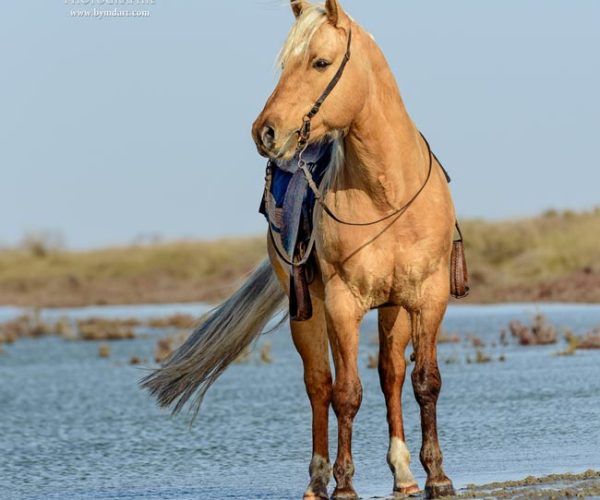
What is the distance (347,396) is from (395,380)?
2.34 ft


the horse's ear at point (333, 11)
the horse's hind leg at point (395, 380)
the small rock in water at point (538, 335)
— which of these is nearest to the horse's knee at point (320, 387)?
the horse's hind leg at point (395, 380)

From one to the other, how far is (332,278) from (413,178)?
0.63m

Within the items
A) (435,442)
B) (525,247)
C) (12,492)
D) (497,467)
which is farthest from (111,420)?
(525,247)

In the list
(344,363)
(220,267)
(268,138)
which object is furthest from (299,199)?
(220,267)

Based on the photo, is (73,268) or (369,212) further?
(73,268)

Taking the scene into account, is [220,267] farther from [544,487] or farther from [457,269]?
[544,487]

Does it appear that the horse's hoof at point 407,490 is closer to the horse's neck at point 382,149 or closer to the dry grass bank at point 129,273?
the horse's neck at point 382,149

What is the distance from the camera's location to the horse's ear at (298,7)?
22.5 feet

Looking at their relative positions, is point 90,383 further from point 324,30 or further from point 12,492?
point 324,30

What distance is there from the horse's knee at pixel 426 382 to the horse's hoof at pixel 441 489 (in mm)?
407

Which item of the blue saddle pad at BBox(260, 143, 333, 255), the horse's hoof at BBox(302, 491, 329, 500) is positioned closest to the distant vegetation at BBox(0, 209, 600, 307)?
the blue saddle pad at BBox(260, 143, 333, 255)

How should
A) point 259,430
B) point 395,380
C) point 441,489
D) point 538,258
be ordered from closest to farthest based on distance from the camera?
Result: point 441,489 → point 395,380 → point 259,430 → point 538,258

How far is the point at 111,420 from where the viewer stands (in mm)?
13211

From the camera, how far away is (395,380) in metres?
7.70
